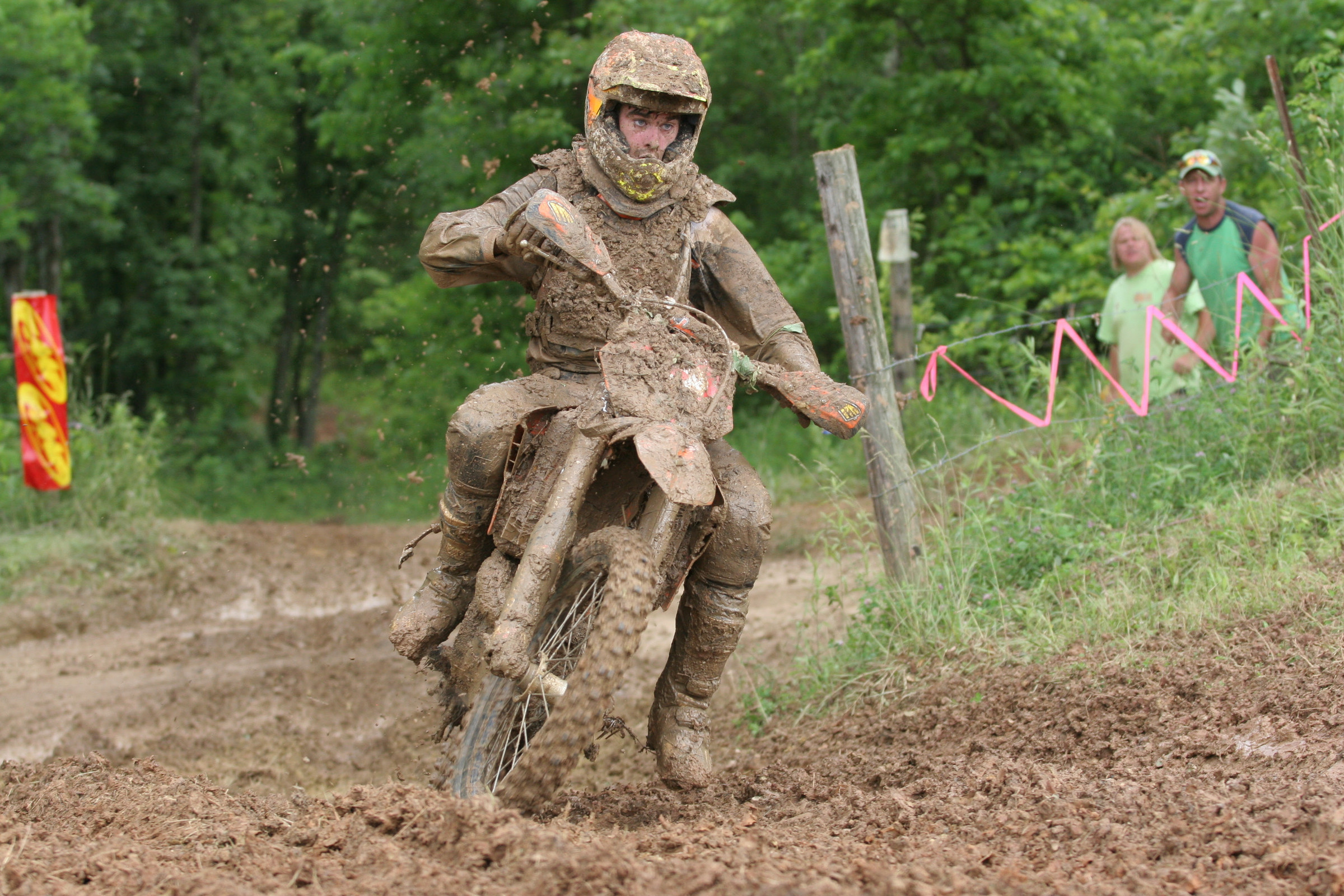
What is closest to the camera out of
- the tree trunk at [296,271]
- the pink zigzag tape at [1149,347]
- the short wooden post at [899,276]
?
the pink zigzag tape at [1149,347]

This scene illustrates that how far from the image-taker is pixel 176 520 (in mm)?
10820

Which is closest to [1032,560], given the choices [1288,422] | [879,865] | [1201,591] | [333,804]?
[1201,591]

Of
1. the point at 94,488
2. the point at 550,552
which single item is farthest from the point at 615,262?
the point at 94,488

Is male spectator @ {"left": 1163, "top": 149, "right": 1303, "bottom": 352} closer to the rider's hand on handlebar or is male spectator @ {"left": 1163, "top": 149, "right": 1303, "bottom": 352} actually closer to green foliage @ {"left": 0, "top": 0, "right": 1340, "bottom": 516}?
green foliage @ {"left": 0, "top": 0, "right": 1340, "bottom": 516}

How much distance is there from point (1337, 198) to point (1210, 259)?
0.92 meters

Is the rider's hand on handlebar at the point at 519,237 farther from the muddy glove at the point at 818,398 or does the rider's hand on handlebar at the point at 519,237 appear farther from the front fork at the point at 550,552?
the muddy glove at the point at 818,398

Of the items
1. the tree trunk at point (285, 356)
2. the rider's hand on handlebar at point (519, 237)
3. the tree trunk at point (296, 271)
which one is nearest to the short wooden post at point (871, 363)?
the rider's hand on handlebar at point (519, 237)

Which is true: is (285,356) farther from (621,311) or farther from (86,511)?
(621,311)

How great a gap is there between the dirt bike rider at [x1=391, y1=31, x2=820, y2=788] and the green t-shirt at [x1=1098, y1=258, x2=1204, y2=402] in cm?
320

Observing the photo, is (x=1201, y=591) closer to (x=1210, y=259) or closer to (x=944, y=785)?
(x=944, y=785)

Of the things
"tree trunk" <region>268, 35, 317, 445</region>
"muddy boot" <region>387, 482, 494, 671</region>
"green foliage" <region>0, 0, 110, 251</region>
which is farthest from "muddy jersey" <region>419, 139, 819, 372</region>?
"tree trunk" <region>268, 35, 317, 445</region>

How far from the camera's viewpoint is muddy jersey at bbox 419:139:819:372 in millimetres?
4043

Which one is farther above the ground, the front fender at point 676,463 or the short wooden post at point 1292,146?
the short wooden post at point 1292,146

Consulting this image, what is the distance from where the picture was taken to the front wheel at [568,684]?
10.2ft
